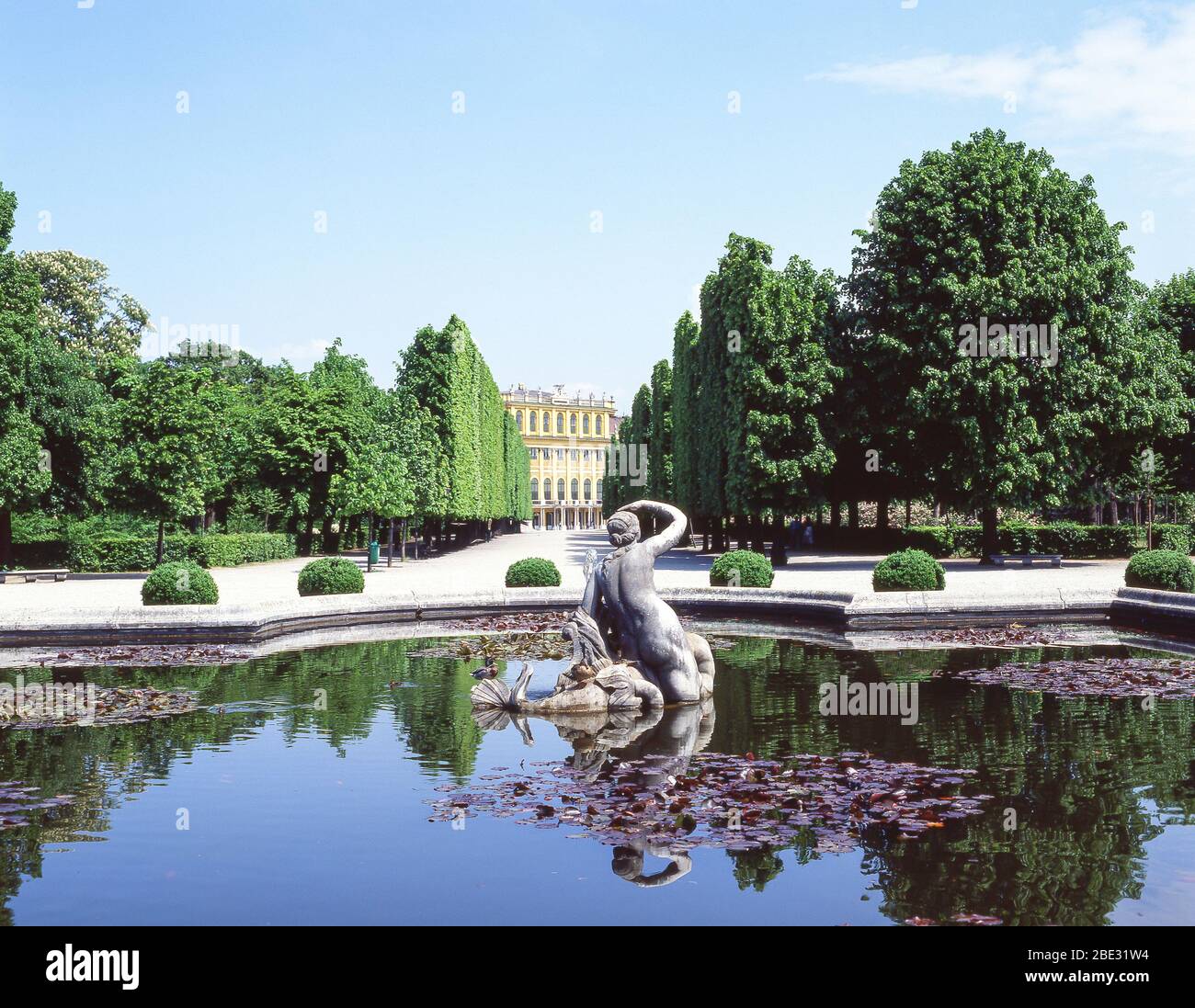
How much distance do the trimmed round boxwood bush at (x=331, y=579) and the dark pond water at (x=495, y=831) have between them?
799 centimetres

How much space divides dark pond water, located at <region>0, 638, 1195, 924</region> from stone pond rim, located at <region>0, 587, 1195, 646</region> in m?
5.25

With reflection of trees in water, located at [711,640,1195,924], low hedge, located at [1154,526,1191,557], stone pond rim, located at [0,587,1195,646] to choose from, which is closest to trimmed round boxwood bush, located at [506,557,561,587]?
stone pond rim, located at [0,587,1195,646]

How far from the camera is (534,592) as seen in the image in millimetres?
21422

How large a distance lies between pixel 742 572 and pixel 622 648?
1049 centimetres

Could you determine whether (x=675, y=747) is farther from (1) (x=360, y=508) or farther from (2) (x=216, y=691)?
(1) (x=360, y=508)

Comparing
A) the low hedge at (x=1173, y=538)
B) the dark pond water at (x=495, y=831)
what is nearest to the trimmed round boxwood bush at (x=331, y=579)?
the dark pond water at (x=495, y=831)

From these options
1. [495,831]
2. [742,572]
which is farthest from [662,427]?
[495,831]

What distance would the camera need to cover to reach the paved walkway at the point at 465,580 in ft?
74.3

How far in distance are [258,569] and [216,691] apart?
22690 millimetres

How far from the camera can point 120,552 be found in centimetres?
3491

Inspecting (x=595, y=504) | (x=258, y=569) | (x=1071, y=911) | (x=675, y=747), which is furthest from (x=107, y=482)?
(x=595, y=504)

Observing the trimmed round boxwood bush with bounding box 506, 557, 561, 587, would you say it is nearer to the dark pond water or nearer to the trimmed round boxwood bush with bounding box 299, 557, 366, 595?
the trimmed round boxwood bush with bounding box 299, 557, 366, 595
